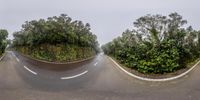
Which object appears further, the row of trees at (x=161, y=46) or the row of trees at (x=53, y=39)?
the row of trees at (x=53, y=39)

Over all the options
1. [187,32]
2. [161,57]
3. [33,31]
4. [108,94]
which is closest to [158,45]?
[161,57]

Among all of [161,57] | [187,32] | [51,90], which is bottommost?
[51,90]

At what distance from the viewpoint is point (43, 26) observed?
39.8m

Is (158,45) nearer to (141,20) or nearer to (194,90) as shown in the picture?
(141,20)

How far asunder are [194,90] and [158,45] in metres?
10.4

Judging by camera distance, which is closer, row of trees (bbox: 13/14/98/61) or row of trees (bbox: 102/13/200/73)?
row of trees (bbox: 102/13/200/73)

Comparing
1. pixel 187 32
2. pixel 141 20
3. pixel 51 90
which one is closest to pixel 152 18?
pixel 141 20

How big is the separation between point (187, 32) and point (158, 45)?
3.40m

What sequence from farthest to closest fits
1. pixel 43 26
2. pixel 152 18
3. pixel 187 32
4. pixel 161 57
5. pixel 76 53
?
pixel 76 53 < pixel 43 26 < pixel 152 18 < pixel 187 32 < pixel 161 57

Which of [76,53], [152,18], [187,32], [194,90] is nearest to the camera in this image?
[194,90]

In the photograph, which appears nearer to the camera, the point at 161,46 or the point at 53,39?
the point at 161,46

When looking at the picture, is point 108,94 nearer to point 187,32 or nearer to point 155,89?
point 155,89

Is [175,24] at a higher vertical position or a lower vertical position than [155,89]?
higher

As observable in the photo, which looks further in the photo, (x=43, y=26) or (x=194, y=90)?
(x=43, y=26)
